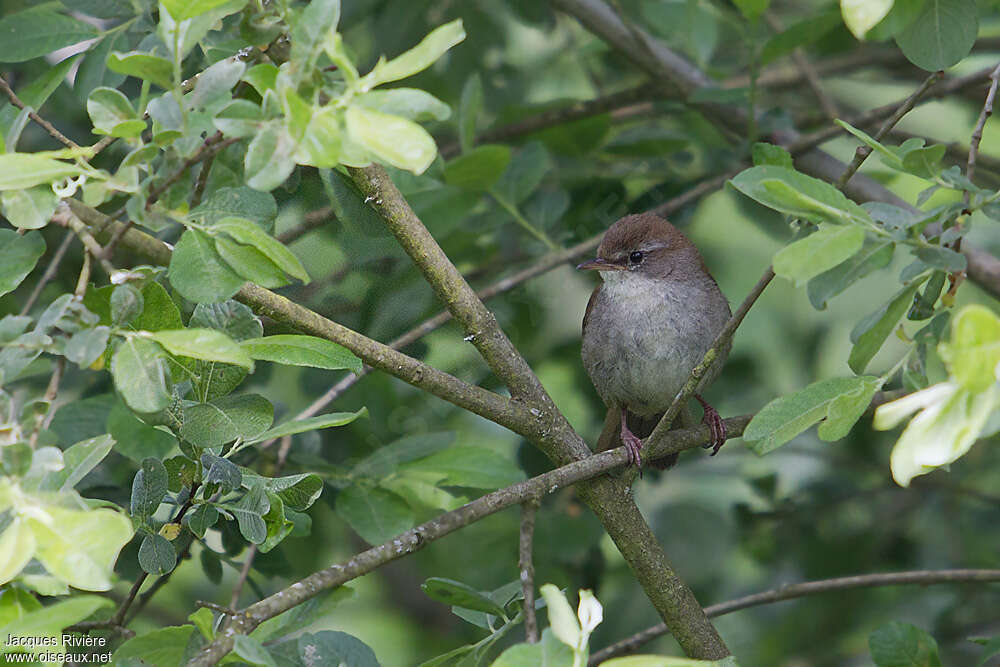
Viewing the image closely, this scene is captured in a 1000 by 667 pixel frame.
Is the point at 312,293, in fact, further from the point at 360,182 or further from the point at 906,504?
the point at 906,504

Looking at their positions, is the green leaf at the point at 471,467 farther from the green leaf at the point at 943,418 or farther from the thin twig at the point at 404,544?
the green leaf at the point at 943,418

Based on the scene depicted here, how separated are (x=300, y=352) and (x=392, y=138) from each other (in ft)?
2.05

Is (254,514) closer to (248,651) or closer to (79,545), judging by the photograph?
(248,651)

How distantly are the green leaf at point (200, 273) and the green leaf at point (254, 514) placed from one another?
0.43 metres

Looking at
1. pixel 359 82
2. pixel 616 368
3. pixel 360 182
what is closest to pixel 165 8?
pixel 359 82

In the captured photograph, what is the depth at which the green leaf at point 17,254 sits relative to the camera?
6.68 ft

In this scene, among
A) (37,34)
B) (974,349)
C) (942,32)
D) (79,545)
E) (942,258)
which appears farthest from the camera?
(37,34)

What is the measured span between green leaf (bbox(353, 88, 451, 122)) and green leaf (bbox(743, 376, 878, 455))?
0.97 m

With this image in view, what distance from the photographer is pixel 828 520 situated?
484 cm

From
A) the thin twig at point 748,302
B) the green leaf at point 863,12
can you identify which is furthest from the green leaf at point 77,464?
the green leaf at point 863,12

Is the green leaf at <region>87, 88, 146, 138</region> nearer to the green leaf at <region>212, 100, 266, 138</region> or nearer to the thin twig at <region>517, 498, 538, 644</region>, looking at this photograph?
the green leaf at <region>212, 100, 266, 138</region>

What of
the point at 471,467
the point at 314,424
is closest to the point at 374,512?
the point at 471,467

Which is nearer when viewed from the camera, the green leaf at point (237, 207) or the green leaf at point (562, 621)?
the green leaf at point (562, 621)

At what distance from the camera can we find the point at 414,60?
62.5 inches
